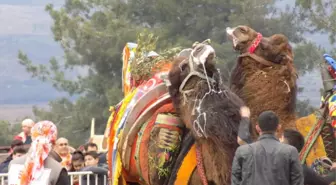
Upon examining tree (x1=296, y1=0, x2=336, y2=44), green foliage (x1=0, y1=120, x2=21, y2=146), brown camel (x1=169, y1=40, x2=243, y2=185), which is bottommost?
brown camel (x1=169, y1=40, x2=243, y2=185)

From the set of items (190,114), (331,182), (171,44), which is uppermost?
(171,44)

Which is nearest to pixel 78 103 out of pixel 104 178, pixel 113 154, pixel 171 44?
pixel 171 44

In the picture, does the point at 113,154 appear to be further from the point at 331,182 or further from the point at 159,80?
the point at 331,182

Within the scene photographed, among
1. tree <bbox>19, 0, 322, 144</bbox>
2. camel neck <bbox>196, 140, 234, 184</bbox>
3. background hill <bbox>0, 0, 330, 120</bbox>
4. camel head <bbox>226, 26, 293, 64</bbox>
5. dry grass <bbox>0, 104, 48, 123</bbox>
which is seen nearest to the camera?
camel neck <bbox>196, 140, 234, 184</bbox>

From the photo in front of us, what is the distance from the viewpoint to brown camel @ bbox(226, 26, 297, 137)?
429 inches

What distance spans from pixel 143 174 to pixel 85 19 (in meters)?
24.2

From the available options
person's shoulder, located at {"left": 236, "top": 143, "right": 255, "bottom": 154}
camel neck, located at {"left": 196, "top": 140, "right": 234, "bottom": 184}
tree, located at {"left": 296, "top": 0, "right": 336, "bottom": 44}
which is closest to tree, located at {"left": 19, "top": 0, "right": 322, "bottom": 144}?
tree, located at {"left": 296, "top": 0, "right": 336, "bottom": 44}

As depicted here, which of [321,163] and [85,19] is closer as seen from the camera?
[321,163]

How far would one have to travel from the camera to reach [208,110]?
1077 centimetres

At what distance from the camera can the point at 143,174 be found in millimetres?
11680

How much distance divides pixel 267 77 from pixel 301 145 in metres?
0.80

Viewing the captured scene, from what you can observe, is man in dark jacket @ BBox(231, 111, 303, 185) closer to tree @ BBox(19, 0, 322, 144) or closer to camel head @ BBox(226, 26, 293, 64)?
camel head @ BBox(226, 26, 293, 64)

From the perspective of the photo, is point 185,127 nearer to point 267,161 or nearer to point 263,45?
point 263,45

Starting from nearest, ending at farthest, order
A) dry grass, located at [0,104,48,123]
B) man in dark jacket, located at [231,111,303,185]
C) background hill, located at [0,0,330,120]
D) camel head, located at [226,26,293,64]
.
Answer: man in dark jacket, located at [231,111,303,185] → camel head, located at [226,26,293,64] → dry grass, located at [0,104,48,123] → background hill, located at [0,0,330,120]
